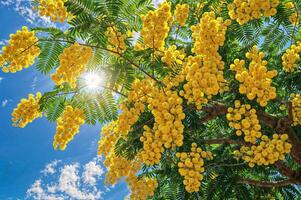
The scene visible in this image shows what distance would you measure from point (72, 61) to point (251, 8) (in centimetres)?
214

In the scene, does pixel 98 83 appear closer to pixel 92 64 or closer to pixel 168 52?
pixel 92 64

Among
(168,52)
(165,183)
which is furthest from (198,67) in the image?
(165,183)

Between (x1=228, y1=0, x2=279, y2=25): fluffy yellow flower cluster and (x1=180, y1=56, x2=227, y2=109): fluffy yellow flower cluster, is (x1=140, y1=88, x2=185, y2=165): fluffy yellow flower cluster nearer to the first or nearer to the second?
(x1=180, y1=56, x2=227, y2=109): fluffy yellow flower cluster

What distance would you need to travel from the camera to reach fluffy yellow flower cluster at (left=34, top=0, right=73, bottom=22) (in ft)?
15.2

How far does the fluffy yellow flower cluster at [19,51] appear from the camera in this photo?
14.9 ft

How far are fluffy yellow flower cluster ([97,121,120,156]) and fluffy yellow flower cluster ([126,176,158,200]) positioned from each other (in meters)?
0.90

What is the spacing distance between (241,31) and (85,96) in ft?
7.98

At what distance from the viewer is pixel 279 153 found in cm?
357

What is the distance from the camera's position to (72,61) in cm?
430

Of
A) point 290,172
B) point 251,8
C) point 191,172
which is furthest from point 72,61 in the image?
point 290,172

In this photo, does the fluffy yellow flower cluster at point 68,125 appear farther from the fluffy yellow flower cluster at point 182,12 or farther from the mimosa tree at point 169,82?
the fluffy yellow flower cluster at point 182,12

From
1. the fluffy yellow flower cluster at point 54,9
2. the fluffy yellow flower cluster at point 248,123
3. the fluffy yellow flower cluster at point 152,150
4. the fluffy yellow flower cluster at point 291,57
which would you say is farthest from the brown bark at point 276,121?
the fluffy yellow flower cluster at point 54,9

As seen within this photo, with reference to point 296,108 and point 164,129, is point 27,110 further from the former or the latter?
point 296,108

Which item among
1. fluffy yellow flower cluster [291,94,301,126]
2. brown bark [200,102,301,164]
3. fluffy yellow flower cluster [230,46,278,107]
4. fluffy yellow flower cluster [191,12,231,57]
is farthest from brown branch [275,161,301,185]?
fluffy yellow flower cluster [191,12,231,57]
